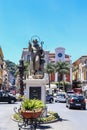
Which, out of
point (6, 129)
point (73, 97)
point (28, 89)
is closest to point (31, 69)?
point (28, 89)

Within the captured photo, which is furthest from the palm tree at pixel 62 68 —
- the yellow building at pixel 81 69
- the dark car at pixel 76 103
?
the dark car at pixel 76 103

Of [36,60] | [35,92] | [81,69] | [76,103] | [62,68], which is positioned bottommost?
[76,103]

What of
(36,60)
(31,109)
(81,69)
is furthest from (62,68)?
(31,109)

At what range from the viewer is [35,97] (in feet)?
70.6

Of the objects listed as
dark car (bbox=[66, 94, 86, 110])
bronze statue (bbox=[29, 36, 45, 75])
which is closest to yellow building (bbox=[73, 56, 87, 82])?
dark car (bbox=[66, 94, 86, 110])

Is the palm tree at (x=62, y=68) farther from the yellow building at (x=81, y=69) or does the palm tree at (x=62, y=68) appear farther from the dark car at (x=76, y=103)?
the dark car at (x=76, y=103)

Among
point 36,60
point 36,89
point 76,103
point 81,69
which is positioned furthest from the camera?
point 81,69

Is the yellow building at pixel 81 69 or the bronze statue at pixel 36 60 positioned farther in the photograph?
the yellow building at pixel 81 69

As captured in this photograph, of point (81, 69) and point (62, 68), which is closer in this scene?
point (81, 69)

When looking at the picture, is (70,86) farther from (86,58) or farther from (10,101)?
(10,101)

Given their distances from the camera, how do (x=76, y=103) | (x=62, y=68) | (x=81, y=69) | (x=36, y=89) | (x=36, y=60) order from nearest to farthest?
(x=36, y=89)
(x=36, y=60)
(x=76, y=103)
(x=81, y=69)
(x=62, y=68)

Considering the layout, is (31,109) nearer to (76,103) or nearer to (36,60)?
(36,60)

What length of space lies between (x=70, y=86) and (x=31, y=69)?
78805mm

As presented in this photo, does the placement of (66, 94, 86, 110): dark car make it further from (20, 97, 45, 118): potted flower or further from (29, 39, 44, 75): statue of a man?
(20, 97, 45, 118): potted flower
